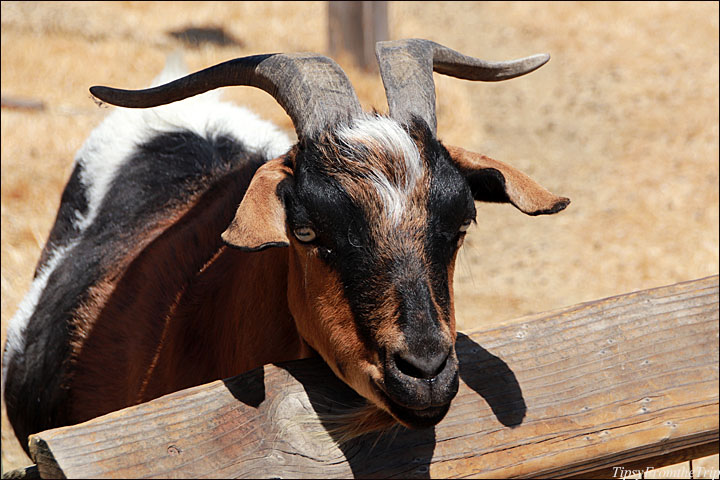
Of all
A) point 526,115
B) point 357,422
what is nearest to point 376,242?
point 357,422

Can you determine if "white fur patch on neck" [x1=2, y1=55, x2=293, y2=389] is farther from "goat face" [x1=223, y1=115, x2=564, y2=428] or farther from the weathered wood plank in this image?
the weathered wood plank

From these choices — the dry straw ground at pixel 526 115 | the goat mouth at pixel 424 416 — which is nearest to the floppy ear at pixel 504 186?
the goat mouth at pixel 424 416

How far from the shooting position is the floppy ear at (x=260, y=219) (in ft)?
6.67

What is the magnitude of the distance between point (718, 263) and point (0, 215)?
19.0 ft

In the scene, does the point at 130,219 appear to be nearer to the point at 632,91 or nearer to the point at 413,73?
the point at 413,73

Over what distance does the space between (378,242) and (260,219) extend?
31 centimetres

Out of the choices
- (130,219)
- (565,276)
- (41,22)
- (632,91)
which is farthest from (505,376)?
(41,22)

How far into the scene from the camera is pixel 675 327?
217 centimetres

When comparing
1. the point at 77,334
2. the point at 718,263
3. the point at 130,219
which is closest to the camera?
the point at 77,334

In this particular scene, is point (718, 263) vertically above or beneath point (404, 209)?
beneath

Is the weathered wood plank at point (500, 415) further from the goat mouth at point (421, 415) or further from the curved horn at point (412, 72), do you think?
the curved horn at point (412, 72)

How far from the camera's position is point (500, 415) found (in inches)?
80.2

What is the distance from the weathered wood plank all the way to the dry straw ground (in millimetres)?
3554

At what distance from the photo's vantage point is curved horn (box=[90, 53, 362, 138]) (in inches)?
94.0
